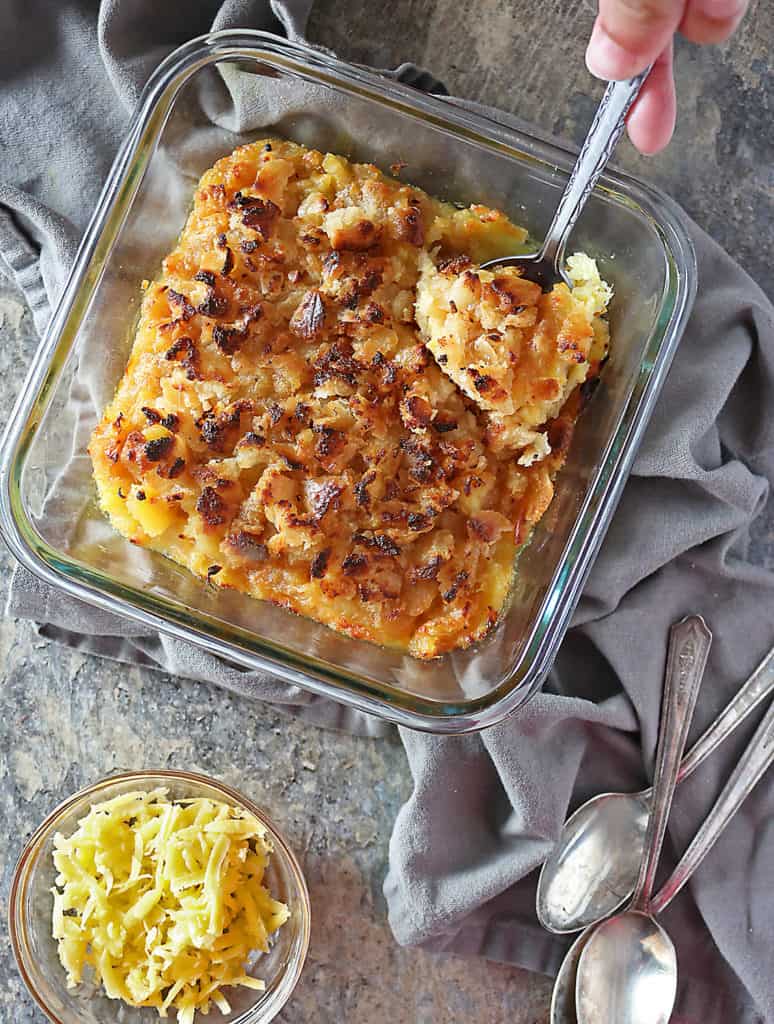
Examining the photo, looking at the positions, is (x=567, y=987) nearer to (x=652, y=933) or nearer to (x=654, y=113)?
(x=652, y=933)

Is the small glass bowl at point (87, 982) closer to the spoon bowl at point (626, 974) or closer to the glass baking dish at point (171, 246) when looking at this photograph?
the glass baking dish at point (171, 246)

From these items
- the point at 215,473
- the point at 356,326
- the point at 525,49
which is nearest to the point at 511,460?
the point at 356,326

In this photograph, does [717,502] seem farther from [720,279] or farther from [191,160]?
[191,160]

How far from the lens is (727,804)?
7.00ft

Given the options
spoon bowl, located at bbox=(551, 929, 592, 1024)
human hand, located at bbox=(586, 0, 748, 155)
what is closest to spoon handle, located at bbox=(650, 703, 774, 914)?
spoon bowl, located at bbox=(551, 929, 592, 1024)

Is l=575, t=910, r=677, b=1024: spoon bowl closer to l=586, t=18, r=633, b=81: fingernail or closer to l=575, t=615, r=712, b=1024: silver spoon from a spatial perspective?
l=575, t=615, r=712, b=1024: silver spoon

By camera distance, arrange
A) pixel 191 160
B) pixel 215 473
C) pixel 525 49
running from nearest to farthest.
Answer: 1. pixel 215 473
2. pixel 191 160
3. pixel 525 49

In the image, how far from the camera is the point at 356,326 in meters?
1.92

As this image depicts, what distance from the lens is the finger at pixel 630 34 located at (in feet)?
4.50

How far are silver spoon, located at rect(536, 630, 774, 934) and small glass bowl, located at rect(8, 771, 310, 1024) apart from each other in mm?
486

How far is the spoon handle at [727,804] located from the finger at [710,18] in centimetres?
123

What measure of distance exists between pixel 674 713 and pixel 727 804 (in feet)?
0.68

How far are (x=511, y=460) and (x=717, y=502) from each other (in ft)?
1.41

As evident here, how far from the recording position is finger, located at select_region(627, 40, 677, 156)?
1.83 meters
